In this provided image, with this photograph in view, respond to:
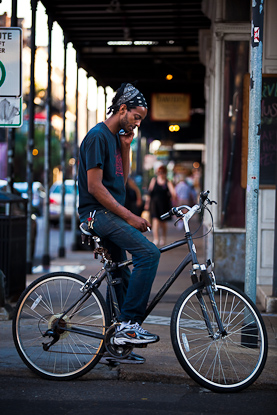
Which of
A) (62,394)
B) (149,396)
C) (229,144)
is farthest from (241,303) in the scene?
(229,144)

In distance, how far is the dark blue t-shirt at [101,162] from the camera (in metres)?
4.85

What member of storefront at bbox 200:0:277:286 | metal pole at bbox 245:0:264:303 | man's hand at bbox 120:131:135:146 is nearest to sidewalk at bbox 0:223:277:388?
metal pole at bbox 245:0:264:303

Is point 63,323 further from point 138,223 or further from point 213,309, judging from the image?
point 213,309

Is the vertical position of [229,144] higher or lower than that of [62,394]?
higher

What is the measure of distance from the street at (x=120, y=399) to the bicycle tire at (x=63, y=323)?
121mm

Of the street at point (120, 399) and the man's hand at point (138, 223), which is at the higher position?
the man's hand at point (138, 223)

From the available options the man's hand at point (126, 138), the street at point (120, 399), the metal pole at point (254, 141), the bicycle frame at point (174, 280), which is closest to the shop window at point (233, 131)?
the metal pole at point (254, 141)

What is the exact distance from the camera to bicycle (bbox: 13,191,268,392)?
183 inches

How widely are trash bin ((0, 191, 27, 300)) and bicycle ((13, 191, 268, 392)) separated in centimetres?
293

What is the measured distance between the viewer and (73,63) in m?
15.8

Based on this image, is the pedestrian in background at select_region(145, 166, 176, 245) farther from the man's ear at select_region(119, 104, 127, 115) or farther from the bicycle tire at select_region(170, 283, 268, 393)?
the bicycle tire at select_region(170, 283, 268, 393)

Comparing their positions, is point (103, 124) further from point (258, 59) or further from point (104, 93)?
point (104, 93)

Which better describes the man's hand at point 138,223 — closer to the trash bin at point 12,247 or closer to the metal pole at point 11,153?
the trash bin at point 12,247

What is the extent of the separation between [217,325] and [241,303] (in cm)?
22
